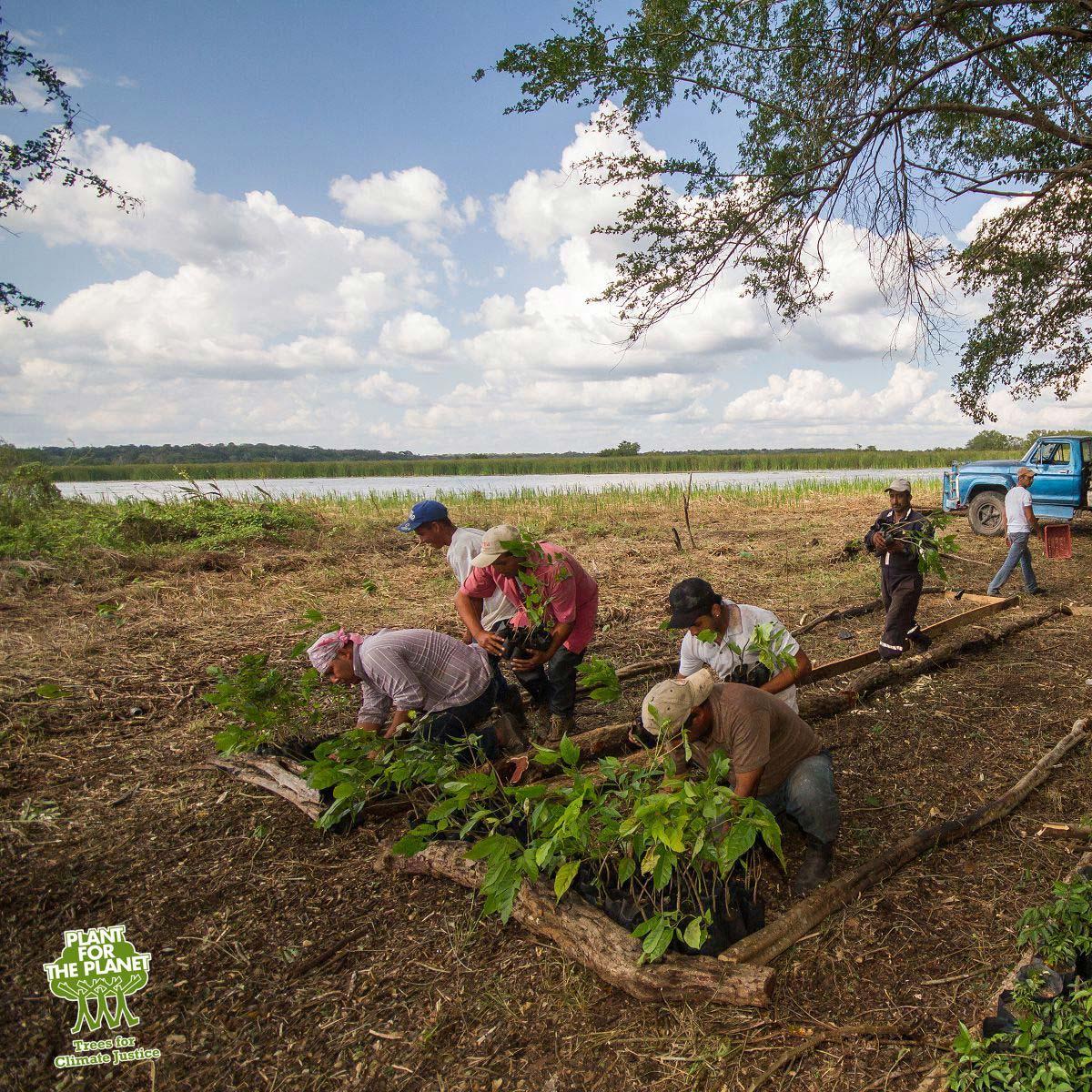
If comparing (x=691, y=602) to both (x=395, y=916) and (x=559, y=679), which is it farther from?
(x=395, y=916)

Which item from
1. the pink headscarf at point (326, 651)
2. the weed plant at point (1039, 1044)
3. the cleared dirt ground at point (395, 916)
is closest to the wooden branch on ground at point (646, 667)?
the cleared dirt ground at point (395, 916)

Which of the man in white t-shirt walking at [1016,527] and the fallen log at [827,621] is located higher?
the man in white t-shirt walking at [1016,527]

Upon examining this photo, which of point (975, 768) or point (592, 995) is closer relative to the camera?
point (592, 995)

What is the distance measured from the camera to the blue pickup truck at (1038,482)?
1098 cm

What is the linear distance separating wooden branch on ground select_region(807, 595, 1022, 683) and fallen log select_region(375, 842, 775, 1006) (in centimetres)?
315

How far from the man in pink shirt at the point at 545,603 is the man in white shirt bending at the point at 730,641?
86cm

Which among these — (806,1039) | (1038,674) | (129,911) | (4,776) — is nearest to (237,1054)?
(129,911)

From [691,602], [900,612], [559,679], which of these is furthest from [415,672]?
[900,612]

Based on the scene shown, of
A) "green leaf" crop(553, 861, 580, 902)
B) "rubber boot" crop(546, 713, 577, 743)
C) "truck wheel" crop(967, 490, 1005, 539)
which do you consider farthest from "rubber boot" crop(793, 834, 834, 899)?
"truck wheel" crop(967, 490, 1005, 539)

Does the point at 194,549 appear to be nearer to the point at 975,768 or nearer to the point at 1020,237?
the point at 975,768

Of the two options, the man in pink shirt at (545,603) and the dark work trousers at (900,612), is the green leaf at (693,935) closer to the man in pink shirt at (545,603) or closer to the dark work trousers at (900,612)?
the man in pink shirt at (545,603)

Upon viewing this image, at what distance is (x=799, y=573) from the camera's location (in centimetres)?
966

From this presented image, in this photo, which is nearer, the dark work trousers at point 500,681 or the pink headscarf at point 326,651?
the pink headscarf at point 326,651

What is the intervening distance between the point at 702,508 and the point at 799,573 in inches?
325
